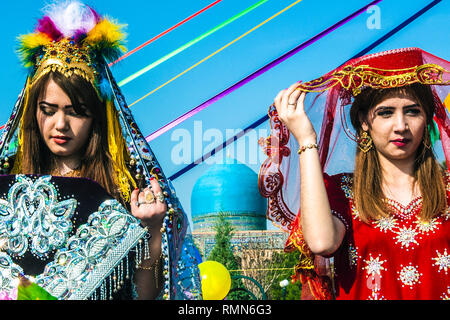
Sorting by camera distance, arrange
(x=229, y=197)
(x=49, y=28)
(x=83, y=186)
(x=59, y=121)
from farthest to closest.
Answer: (x=229, y=197)
(x=49, y=28)
(x=59, y=121)
(x=83, y=186)

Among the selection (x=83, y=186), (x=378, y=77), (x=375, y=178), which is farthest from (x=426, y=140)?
(x=83, y=186)

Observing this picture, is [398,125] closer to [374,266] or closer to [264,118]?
[374,266]

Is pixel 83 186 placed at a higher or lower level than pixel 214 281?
lower

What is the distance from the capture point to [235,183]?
33.0 metres

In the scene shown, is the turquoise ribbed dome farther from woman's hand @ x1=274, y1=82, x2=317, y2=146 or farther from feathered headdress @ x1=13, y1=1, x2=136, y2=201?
woman's hand @ x1=274, y1=82, x2=317, y2=146

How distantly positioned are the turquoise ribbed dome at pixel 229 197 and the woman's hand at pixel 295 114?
29.5 m

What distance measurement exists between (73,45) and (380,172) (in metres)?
1.86

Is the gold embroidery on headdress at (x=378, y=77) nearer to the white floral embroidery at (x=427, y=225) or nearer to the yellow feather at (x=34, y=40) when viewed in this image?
the white floral embroidery at (x=427, y=225)

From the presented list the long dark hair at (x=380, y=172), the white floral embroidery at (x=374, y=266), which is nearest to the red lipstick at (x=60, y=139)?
the long dark hair at (x=380, y=172)

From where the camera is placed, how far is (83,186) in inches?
115

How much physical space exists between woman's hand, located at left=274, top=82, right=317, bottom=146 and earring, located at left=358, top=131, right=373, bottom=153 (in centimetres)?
42

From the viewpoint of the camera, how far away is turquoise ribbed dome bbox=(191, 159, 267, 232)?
33.1m

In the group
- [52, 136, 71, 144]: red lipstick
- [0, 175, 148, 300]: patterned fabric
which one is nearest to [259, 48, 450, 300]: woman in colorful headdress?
[0, 175, 148, 300]: patterned fabric
